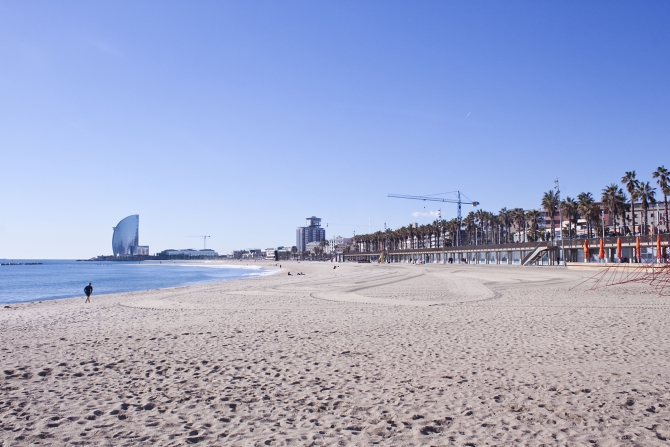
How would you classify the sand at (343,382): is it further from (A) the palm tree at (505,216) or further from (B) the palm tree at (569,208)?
(A) the palm tree at (505,216)

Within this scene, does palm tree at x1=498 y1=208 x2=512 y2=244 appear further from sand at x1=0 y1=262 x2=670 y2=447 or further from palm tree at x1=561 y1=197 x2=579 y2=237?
sand at x1=0 y1=262 x2=670 y2=447

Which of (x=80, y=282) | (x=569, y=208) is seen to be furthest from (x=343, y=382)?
(x=569, y=208)

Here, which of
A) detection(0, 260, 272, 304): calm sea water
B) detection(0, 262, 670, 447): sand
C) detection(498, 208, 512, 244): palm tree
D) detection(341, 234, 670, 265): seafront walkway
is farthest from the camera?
detection(498, 208, 512, 244): palm tree

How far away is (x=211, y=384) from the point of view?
22.6ft

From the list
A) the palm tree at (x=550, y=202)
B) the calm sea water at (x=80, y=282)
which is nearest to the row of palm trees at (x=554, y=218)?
the palm tree at (x=550, y=202)

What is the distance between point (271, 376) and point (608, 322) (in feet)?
31.0

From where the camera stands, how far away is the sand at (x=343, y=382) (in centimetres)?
499

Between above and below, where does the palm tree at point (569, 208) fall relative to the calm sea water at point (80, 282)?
above

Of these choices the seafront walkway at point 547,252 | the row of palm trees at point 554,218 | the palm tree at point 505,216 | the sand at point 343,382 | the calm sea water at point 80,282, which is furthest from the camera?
the palm tree at point 505,216

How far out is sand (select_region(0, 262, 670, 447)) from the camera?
499 cm

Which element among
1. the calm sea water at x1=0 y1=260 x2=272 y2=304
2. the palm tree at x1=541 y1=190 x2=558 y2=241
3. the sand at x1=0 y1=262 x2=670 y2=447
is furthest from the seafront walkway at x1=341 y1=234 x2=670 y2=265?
the sand at x1=0 y1=262 x2=670 y2=447

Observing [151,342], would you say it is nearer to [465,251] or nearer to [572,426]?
[572,426]

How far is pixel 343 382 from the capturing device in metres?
6.88

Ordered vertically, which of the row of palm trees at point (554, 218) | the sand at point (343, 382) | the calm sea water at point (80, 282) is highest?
the row of palm trees at point (554, 218)
